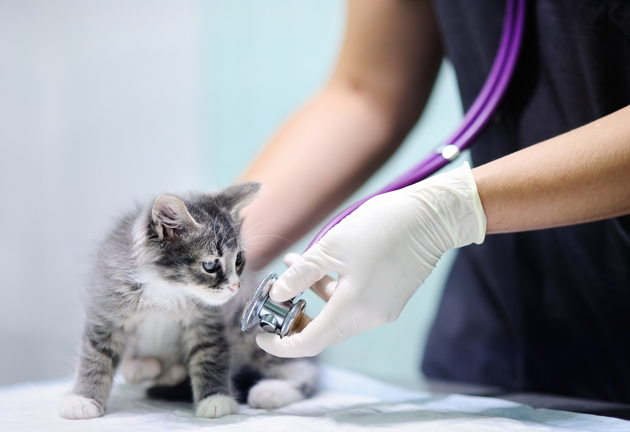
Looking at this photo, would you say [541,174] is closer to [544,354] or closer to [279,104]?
[544,354]

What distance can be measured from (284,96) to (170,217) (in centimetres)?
204

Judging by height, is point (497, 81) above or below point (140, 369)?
above

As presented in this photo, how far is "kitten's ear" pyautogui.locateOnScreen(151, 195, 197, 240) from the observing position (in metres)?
0.98

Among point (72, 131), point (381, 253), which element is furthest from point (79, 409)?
point (72, 131)

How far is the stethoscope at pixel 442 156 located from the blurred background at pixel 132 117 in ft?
4.11

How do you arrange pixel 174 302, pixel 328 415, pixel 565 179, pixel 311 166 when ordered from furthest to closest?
pixel 311 166, pixel 174 302, pixel 328 415, pixel 565 179

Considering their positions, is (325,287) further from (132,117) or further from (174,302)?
(132,117)

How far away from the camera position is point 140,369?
120 centimetres

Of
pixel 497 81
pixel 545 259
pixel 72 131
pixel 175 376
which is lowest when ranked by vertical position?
pixel 175 376

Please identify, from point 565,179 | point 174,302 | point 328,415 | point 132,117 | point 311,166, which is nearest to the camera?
point 565,179

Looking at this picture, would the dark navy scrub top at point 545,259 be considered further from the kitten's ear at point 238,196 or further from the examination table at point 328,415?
the kitten's ear at point 238,196

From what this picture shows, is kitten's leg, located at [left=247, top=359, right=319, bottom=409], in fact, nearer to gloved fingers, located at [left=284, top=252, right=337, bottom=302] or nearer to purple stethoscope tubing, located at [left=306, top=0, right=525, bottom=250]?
gloved fingers, located at [left=284, top=252, right=337, bottom=302]

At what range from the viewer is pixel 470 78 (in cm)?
142

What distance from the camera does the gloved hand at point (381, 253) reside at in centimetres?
A: 91
